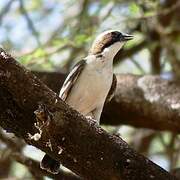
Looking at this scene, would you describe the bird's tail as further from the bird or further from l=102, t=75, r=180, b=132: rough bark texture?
l=102, t=75, r=180, b=132: rough bark texture

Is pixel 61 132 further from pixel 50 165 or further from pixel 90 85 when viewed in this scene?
pixel 90 85

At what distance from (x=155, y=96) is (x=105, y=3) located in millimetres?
1194

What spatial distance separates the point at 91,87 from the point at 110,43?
→ 0.57 meters

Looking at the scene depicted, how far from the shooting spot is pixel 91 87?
4.27 meters

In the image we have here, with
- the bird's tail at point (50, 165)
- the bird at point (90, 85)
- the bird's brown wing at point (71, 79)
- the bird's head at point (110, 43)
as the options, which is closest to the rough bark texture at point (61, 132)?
the bird's tail at point (50, 165)

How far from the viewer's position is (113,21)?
18.9 ft

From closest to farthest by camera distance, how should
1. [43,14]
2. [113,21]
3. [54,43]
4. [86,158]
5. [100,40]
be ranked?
[86,158]
[100,40]
[54,43]
[113,21]
[43,14]

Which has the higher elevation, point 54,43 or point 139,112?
point 54,43

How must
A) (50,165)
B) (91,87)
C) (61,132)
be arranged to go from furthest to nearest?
(91,87), (50,165), (61,132)

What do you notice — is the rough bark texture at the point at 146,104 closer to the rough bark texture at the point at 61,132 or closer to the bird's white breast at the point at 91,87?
the bird's white breast at the point at 91,87

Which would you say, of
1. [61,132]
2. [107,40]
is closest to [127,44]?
[107,40]

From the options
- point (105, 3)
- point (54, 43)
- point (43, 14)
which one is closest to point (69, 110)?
point (54, 43)

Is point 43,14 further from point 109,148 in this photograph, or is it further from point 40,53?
point 109,148

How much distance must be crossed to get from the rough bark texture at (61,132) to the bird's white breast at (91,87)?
1.29m
